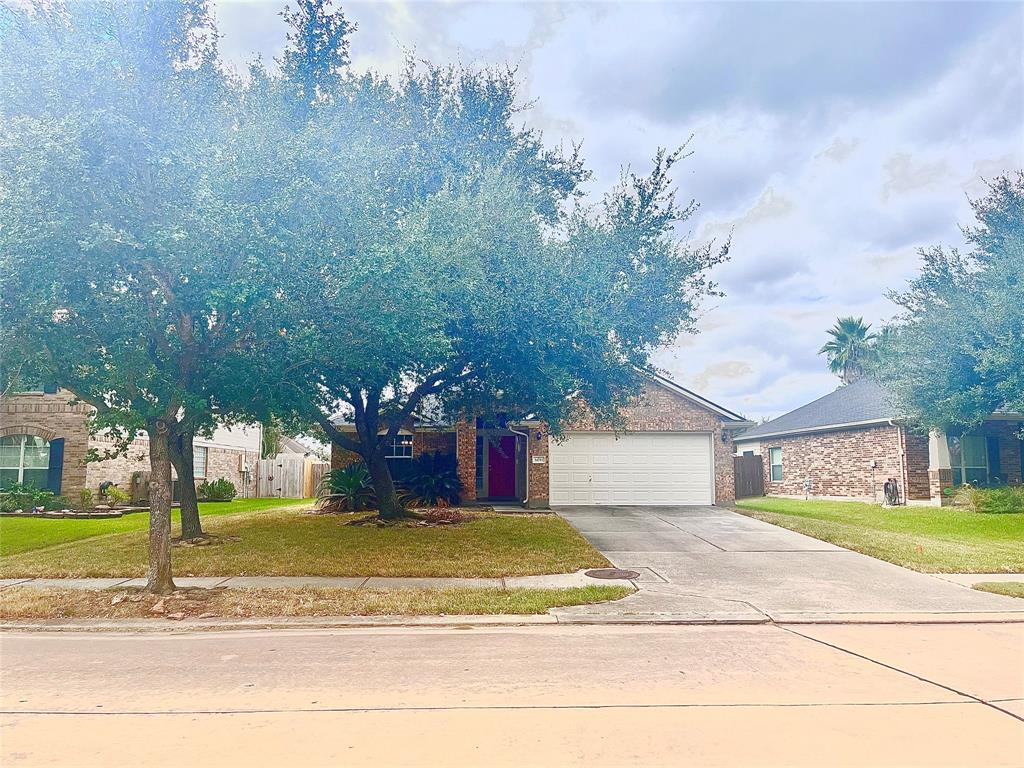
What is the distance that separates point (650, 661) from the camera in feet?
20.3

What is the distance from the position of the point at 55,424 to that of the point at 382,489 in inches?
447

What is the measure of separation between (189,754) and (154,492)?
5997 mm

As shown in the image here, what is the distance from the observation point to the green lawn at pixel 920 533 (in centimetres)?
1169

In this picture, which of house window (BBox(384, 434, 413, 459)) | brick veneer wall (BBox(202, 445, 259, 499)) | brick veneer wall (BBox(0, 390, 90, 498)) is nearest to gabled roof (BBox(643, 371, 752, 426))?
house window (BBox(384, 434, 413, 459))

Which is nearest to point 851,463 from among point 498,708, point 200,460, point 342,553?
point 342,553

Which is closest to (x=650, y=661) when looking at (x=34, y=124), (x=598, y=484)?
(x=34, y=124)

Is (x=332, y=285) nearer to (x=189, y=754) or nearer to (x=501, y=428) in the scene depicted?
(x=189, y=754)

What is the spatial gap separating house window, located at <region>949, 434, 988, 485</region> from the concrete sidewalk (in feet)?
54.4

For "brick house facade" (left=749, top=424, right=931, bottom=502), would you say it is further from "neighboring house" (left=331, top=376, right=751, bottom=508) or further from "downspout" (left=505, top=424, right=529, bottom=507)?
"downspout" (left=505, top=424, right=529, bottom=507)

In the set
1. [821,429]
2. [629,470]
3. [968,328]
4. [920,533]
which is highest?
A: [968,328]

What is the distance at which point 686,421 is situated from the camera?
21422mm

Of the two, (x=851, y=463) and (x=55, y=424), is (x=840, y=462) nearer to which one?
(x=851, y=463)

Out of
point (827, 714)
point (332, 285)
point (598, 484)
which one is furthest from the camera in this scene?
point (598, 484)

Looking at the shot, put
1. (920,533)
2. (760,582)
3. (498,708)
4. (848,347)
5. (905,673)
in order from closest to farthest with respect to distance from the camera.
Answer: (498,708)
(905,673)
(760,582)
(920,533)
(848,347)
